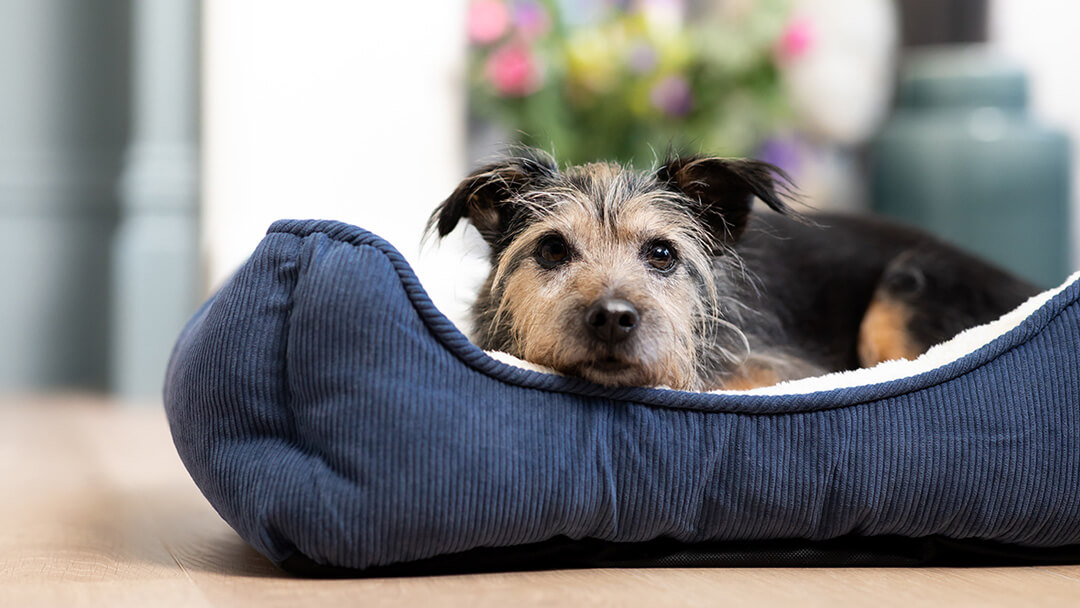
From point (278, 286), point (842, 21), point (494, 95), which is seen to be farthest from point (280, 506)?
point (842, 21)

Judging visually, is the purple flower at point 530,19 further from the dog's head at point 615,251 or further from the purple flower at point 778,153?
the dog's head at point 615,251

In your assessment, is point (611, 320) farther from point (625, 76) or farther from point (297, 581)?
point (625, 76)

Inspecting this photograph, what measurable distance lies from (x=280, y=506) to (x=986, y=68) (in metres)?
3.92

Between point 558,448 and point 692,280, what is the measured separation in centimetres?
67

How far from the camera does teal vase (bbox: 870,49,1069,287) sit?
4.35m

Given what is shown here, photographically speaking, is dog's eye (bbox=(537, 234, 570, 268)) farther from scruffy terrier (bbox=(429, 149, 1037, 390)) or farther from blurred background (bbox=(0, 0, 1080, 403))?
blurred background (bbox=(0, 0, 1080, 403))

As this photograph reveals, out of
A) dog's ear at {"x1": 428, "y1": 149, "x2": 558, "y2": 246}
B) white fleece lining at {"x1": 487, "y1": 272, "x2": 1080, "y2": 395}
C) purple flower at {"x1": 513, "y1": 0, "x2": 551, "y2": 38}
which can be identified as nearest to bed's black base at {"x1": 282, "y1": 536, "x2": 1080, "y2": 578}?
white fleece lining at {"x1": 487, "y1": 272, "x2": 1080, "y2": 395}

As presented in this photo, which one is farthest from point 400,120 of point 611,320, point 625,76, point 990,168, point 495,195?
point 611,320

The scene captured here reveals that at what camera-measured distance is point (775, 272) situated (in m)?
2.54

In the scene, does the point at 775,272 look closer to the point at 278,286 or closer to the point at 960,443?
the point at 960,443

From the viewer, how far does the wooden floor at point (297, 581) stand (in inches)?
55.5

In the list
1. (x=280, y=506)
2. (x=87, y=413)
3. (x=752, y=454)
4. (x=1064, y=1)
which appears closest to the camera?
(x=280, y=506)

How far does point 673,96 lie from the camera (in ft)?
14.4

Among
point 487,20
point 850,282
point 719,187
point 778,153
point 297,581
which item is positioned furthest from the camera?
point 778,153
